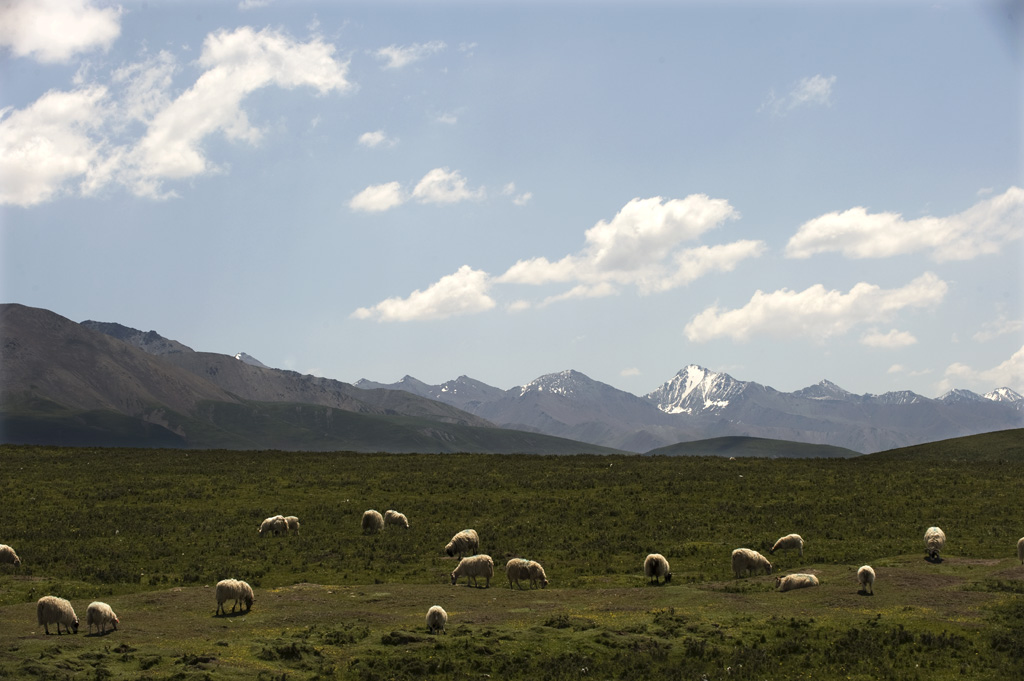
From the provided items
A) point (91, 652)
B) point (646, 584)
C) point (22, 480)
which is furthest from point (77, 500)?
point (646, 584)

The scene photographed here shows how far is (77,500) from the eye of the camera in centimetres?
6206

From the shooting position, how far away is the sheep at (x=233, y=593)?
111 feet

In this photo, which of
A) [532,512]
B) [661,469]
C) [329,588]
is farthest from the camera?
[661,469]

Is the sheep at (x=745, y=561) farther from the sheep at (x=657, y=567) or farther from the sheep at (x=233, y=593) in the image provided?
the sheep at (x=233, y=593)

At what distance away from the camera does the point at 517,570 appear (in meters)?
39.6

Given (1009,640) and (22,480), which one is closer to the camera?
(1009,640)

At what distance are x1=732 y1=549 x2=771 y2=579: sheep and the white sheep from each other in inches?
436

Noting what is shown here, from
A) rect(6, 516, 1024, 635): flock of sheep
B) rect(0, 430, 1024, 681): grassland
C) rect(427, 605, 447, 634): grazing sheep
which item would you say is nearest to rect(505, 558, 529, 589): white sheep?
rect(6, 516, 1024, 635): flock of sheep

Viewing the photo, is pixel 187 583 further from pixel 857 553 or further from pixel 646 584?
pixel 857 553

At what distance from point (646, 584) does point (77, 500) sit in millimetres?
45647

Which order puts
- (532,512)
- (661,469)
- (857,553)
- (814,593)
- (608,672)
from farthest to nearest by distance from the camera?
1. (661,469)
2. (532,512)
3. (857,553)
4. (814,593)
5. (608,672)

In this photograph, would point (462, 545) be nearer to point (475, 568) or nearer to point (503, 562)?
point (503, 562)

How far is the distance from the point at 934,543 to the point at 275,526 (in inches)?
1564

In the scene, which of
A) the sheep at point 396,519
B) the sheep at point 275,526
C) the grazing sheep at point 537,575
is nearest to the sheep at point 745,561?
the grazing sheep at point 537,575
